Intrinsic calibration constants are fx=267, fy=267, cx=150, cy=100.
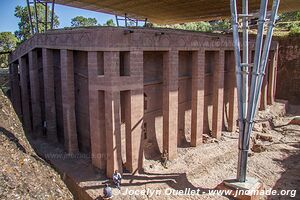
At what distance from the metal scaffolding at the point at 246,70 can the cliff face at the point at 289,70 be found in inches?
782

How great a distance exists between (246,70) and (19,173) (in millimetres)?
8747

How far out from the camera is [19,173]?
26.0 feet

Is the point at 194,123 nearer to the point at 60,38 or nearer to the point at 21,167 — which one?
the point at 60,38

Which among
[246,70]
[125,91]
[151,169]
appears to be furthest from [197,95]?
[125,91]

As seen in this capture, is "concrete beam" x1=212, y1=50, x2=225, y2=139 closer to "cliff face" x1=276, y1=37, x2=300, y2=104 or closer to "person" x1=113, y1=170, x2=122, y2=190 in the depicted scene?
"person" x1=113, y1=170, x2=122, y2=190

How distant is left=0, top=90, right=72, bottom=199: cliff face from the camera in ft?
23.4

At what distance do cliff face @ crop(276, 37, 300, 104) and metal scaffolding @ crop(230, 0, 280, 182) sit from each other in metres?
19.9

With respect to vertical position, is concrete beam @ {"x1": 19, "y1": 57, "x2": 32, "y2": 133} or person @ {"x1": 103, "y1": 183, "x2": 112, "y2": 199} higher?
concrete beam @ {"x1": 19, "y1": 57, "x2": 32, "y2": 133}

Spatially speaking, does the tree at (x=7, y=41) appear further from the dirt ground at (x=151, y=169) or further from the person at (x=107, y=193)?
the person at (x=107, y=193)

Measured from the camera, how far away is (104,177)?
11.6m

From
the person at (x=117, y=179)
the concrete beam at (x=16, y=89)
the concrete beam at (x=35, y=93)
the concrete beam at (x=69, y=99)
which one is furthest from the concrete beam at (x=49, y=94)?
the person at (x=117, y=179)

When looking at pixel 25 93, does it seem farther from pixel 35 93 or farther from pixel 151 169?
pixel 151 169

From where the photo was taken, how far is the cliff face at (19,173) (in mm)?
7123

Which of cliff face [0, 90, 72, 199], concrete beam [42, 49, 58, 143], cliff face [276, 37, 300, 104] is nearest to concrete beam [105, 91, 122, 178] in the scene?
cliff face [0, 90, 72, 199]
